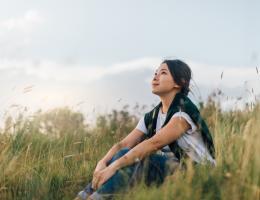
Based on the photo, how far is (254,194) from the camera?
3588 millimetres

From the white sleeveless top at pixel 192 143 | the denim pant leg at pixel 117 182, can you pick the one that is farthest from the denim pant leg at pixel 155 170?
the white sleeveless top at pixel 192 143

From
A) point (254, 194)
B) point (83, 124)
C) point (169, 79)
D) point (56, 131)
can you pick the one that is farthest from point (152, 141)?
point (83, 124)

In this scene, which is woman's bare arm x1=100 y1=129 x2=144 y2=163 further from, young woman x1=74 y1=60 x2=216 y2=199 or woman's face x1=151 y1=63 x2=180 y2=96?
woman's face x1=151 y1=63 x2=180 y2=96

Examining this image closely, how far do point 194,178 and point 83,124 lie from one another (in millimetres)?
6031

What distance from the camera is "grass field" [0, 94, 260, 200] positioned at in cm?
377

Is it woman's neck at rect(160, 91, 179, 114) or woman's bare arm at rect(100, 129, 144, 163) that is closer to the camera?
woman's neck at rect(160, 91, 179, 114)

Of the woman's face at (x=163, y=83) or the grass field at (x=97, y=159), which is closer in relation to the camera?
the grass field at (x=97, y=159)

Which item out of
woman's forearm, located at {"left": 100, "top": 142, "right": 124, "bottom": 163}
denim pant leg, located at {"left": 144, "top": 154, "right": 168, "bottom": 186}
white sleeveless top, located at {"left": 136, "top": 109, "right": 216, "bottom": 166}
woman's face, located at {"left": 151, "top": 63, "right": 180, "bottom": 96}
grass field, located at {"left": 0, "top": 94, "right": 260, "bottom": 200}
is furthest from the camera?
woman's forearm, located at {"left": 100, "top": 142, "right": 124, "bottom": 163}

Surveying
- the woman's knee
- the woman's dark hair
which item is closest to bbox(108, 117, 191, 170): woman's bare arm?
the woman's knee

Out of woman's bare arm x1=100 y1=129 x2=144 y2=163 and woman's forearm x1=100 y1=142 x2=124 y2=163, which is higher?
woman's bare arm x1=100 y1=129 x2=144 y2=163

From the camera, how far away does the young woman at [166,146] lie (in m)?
4.79

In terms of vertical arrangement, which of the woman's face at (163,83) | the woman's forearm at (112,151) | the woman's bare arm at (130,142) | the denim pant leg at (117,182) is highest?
the woman's face at (163,83)

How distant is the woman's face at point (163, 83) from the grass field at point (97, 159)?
0.48m

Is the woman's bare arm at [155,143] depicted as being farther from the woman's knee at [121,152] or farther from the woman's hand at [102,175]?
the woman's knee at [121,152]
